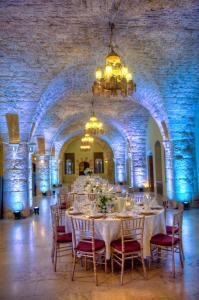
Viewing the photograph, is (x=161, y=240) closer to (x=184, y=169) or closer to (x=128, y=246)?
(x=128, y=246)

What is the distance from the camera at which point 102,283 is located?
4.23 meters

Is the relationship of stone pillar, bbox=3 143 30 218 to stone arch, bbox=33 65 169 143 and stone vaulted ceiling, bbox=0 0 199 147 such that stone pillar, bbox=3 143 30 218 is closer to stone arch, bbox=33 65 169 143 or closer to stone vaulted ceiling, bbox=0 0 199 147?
stone vaulted ceiling, bbox=0 0 199 147

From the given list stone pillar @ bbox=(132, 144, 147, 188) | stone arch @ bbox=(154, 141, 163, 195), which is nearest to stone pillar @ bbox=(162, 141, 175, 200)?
stone arch @ bbox=(154, 141, 163, 195)

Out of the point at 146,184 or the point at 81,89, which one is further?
the point at 146,184

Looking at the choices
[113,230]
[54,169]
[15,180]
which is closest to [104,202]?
[113,230]

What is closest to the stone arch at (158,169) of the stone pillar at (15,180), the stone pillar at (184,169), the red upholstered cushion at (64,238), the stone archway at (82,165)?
the stone pillar at (184,169)

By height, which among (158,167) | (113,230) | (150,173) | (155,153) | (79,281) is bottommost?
(79,281)

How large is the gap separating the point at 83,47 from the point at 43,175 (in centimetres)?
1260

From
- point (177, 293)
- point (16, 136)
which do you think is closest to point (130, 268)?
point (177, 293)

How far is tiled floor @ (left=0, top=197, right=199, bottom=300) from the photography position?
382 centimetres

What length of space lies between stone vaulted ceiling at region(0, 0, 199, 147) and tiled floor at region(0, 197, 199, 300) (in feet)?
19.7

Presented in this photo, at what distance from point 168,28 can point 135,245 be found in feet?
20.8

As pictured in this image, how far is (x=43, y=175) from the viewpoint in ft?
63.5

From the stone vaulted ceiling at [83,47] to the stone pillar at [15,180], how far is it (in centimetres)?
60
